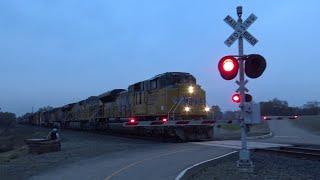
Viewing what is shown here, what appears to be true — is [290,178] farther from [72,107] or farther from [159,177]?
[72,107]

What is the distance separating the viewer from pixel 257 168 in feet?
46.5

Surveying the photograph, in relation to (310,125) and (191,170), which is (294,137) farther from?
(191,170)

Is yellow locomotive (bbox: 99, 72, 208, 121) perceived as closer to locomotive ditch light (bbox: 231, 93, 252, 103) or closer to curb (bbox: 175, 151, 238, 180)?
curb (bbox: 175, 151, 238, 180)

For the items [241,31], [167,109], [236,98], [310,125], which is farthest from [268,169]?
[310,125]

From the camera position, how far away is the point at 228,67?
1215 cm

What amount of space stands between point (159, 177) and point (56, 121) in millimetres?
63679

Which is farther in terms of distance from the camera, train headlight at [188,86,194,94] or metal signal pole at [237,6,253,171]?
train headlight at [188,86,194,94]

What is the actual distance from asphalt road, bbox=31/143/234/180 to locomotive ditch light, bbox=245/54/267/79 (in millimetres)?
3497

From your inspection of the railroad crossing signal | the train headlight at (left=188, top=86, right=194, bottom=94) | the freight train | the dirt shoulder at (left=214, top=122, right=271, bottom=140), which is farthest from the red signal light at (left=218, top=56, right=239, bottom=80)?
the dirt shoulder at (left=214, top=122, right=271, bottom=140)

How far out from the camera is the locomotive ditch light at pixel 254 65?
40.1 feet

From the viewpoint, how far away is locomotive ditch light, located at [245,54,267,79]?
12234mm

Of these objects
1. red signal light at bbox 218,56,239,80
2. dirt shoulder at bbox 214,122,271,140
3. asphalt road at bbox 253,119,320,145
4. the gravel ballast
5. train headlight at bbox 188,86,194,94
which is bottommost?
the gravel ballast

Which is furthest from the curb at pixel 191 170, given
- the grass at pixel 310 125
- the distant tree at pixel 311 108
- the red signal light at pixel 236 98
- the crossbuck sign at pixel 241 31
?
the distant tree at pixel 311 108

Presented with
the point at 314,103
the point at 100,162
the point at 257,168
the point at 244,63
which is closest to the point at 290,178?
the point at 257,168
